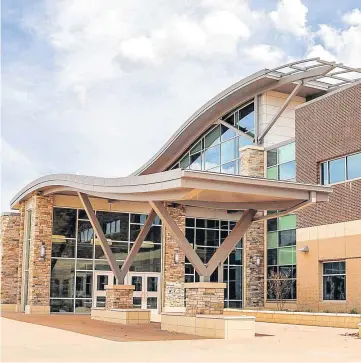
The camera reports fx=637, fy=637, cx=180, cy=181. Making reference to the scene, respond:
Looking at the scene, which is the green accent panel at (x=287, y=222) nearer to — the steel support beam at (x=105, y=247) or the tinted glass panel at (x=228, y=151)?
the tinted glass panel at (x=228, y=151)

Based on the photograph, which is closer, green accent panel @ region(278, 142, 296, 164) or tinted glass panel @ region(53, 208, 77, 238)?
tinted glass panel @ region(53, 208, 77, 238)

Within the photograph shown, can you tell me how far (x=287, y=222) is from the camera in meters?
29.5

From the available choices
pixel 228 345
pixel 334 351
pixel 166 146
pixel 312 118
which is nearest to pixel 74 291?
pixel 166 146

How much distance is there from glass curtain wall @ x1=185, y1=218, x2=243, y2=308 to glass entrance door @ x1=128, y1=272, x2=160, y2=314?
2214 mm

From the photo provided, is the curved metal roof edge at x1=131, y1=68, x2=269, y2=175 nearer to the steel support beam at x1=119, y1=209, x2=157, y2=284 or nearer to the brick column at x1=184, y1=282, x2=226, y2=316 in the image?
the steel support beam at x1=119, y1=209, x2=157, y2=284

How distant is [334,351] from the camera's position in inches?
508

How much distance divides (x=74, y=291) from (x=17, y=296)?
3.34 meters

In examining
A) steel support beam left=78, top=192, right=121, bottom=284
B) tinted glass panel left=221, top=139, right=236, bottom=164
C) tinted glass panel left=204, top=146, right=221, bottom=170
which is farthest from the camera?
tinted glass panel left=204, top=146, right=221, bottom=170

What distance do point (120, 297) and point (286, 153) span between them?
439 inches

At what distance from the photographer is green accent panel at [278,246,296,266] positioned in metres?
28.9

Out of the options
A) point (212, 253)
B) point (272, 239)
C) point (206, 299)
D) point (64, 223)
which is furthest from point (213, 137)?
point (206, 299)

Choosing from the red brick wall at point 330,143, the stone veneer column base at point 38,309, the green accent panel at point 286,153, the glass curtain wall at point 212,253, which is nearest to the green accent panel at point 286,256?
the red brick wall at point 330,143

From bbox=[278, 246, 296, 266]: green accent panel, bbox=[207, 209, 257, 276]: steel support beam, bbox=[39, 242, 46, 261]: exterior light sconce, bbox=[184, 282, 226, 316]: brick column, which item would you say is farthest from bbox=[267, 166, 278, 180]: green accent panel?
bbox=[184, 282, 226, 316]: brick column

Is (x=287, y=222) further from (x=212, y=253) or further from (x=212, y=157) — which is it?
(x=212, y=157)
